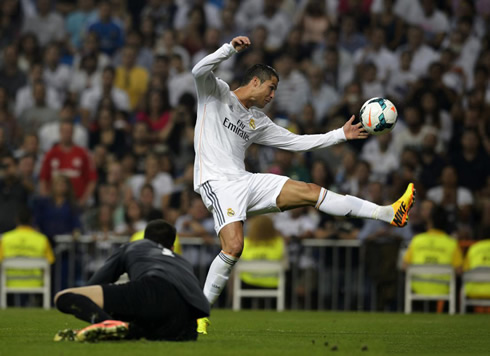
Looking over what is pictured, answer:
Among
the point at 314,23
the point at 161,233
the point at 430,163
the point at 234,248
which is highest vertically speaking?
the point at 314,23

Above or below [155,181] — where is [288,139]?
above

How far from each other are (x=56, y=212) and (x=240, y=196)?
7476 mm

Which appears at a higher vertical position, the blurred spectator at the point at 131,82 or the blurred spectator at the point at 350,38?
the blurred spectator at the point at 350,38

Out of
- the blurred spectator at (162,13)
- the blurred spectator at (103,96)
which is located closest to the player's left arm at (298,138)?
the blurred spectator at (103,96)

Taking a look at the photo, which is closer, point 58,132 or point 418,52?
point 58,132

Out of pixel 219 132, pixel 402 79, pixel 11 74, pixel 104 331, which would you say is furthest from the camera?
pixel 11 74

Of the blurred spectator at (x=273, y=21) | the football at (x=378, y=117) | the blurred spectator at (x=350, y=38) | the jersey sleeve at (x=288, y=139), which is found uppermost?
the blurred spectator at (x=273, y=21)

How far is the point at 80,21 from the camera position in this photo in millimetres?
21797

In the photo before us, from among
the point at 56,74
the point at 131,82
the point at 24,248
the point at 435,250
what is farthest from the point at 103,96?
the point at 435,250

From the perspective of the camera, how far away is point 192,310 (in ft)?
26.9

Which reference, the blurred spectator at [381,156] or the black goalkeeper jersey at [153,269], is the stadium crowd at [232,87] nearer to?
the blurred spectator at [381,156]

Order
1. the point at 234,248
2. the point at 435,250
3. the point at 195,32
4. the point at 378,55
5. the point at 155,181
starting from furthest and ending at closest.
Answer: the point at 195,32 < the point at 378,55 < the point at 155,181 < the point at 435,250 < the point at 234,248

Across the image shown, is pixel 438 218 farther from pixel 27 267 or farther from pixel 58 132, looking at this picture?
pixel 58 132

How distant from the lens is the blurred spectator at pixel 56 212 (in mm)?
17266
